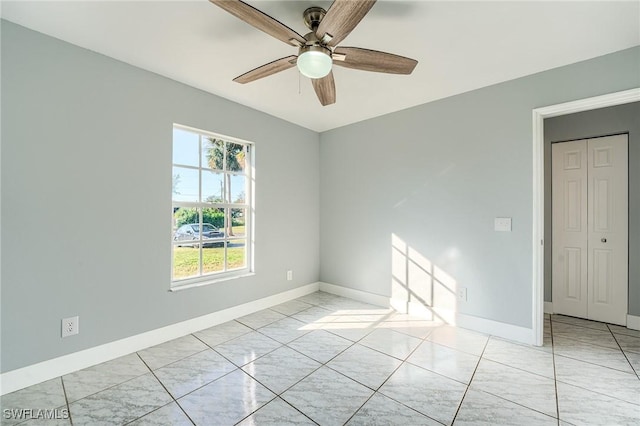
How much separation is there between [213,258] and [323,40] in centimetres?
239

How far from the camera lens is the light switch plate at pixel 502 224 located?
2.61 meters

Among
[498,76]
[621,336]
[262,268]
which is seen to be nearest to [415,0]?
[498,76]

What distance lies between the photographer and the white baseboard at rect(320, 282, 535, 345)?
2551mm

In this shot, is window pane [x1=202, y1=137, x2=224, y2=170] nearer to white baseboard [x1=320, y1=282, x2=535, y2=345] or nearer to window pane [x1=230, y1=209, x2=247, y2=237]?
window pane [x1=230, y1=209, x2=247, y2=237]

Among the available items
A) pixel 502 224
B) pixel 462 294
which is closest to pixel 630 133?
pixel 502 224

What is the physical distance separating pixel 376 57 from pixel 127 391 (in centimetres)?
271

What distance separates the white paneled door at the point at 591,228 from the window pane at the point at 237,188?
12.4ft

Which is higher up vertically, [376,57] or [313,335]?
[376,57]

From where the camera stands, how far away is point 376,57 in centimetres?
175

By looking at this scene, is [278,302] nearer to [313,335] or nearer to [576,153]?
[313,335]

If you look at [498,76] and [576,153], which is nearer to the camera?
[498,76]

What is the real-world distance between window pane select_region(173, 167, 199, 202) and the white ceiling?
858 mm

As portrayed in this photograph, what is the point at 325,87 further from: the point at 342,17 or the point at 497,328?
the point at 497,328

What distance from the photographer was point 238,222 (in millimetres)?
3275
